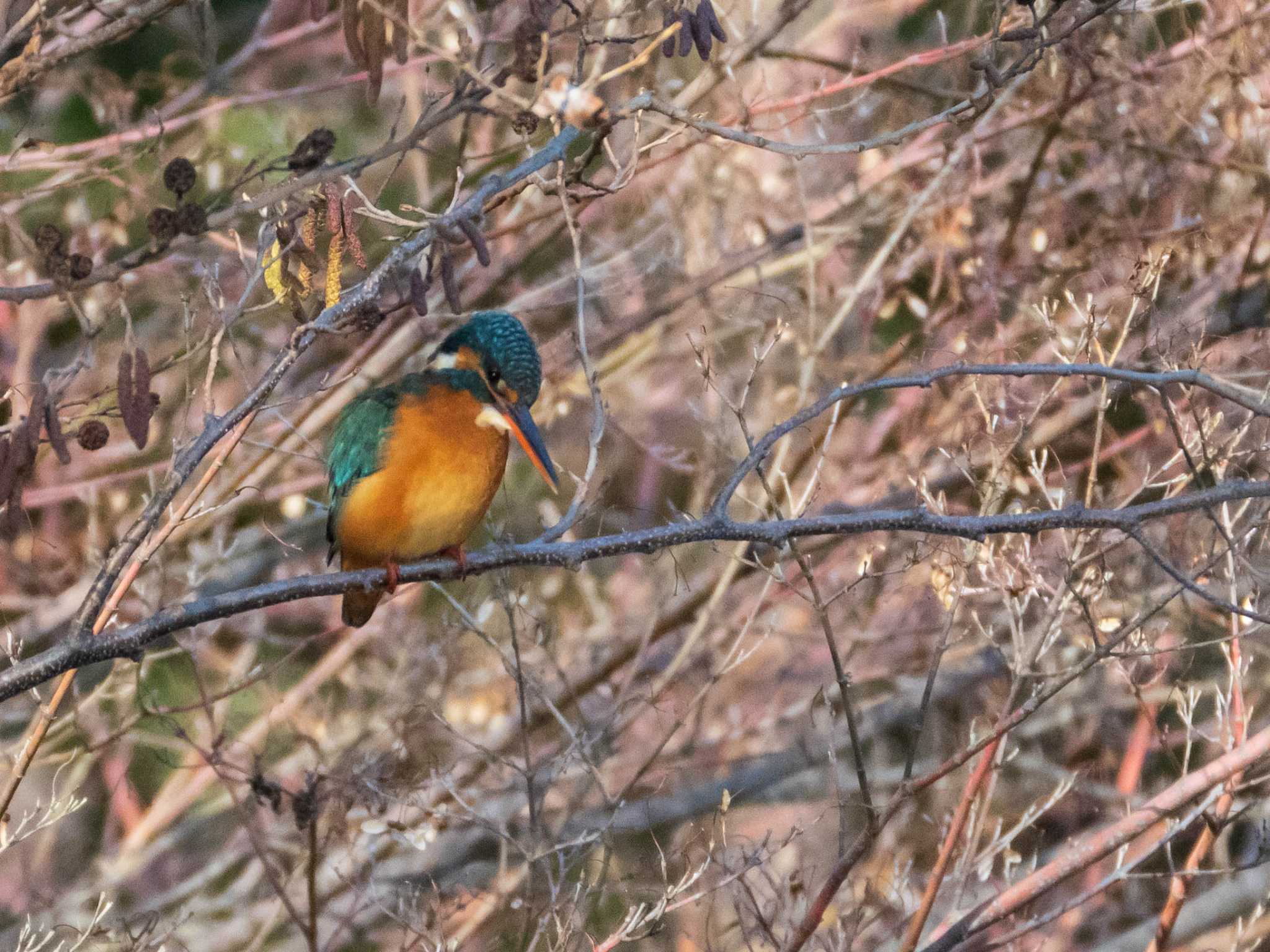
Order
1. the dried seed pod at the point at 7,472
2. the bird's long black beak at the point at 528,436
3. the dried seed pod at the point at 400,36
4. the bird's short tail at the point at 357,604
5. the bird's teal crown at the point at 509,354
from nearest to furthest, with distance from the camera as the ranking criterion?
1. the dried seed pod at the point at 7,472
2. the dried seed pod at the point at 400,36
3. the bird's long black beak at the point at 528,436
4. the bird's teal crown at the point at 509,354
5. the bird's short tail at the point at 357,604

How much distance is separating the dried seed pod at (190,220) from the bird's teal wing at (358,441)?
184 cm

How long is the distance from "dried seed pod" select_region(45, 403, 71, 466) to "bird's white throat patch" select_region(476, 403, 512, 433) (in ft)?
5.83

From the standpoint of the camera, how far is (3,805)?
9.43 ft

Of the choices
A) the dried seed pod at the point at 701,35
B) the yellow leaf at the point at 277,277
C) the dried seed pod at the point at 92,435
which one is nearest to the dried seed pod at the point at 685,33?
the dried seed pod at the point at 701,35

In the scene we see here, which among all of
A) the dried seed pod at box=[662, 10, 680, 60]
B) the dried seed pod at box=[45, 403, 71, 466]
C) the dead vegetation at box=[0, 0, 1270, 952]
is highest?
the dried seed pod at box=[662, 10, 680, 60]

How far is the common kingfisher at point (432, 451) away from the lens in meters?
3.64

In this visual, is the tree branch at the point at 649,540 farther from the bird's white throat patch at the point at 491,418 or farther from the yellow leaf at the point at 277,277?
the bird's white throat patch at the point at 491,418

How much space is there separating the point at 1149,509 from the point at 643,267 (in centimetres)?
339

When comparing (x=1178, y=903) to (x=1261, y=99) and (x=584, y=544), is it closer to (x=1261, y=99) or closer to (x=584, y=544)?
(x=584, y=544)

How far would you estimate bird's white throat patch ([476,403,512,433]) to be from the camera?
12.3 ft

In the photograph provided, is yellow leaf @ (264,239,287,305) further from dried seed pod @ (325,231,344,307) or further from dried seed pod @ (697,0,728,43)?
dried seed pod @ (697,0,728,43)

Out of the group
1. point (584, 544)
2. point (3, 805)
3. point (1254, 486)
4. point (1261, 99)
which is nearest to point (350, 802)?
point (3, 805)

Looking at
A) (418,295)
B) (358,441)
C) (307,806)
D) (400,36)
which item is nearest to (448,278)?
(418,295)

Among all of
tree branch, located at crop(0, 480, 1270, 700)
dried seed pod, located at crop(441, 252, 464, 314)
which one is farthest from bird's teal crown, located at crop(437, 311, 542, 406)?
dried seed pod, located at crop(441, 252, 464, 314)
